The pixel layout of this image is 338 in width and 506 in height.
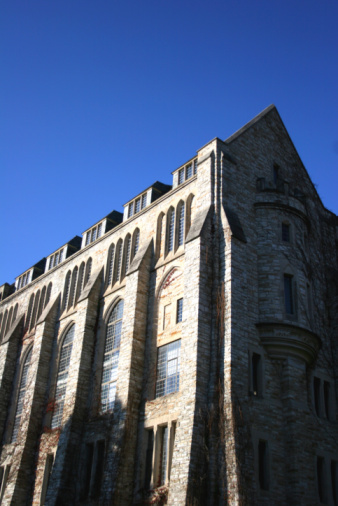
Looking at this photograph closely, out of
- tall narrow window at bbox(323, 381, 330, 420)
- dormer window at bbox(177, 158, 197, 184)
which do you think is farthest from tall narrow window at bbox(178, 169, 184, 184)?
tall narrow window at bbox(323, 381, 330, 420)

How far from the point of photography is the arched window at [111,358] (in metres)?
27.8

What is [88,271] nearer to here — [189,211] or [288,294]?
[189,211]

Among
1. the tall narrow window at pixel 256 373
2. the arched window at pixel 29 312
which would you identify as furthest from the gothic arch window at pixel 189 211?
the arched window at pixel 29 312

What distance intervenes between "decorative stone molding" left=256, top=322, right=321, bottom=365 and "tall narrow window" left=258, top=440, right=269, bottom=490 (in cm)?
361

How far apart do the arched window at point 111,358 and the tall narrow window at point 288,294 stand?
8.82 m

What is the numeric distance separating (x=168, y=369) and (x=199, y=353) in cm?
347

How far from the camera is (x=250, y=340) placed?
22984mm

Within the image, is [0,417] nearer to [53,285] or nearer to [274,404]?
[53,285]

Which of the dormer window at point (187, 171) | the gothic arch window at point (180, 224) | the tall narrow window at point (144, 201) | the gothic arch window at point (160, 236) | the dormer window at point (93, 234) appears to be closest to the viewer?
the gothic arch window at point (180, 224)

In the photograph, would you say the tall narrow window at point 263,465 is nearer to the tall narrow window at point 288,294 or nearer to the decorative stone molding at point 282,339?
the decorative stone molding at point 282,339

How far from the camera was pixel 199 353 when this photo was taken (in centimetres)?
2177

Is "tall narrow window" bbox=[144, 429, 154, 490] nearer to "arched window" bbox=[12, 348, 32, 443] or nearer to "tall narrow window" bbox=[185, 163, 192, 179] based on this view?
"tall narrow window" bbox=[185, 163, 192, 179]

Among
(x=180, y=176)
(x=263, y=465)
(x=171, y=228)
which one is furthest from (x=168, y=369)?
(x=180, y=176)

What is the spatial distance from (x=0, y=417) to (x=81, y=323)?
9.53 meters
